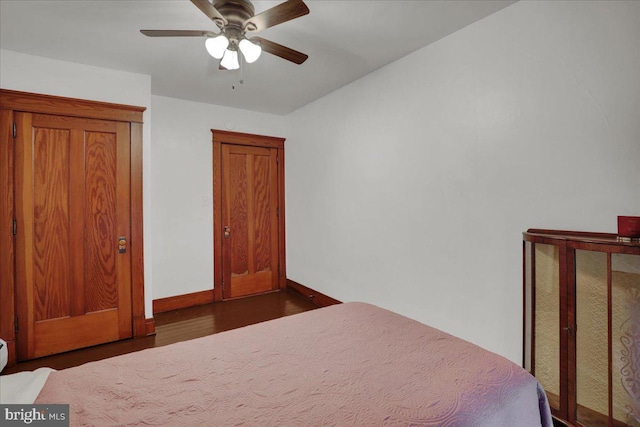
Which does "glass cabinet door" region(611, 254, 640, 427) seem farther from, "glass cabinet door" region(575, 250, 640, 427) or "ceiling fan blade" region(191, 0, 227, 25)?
"ceiling fan blade" region(191, 0, 227, 25)

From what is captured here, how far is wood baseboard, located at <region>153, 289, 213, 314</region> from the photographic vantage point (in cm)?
386

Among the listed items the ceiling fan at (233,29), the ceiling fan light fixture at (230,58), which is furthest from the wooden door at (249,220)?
the ceiling fan at (233,29)

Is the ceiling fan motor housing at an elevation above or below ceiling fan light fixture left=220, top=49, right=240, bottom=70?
above

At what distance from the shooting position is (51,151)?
280 cm

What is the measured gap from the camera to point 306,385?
1150 mm

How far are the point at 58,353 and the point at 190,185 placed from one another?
7.23 ft

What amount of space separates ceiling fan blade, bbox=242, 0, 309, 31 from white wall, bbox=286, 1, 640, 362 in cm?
143

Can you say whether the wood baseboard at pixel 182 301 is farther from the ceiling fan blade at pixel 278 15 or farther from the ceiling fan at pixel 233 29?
the ceiling fan blade at pixel 278 15

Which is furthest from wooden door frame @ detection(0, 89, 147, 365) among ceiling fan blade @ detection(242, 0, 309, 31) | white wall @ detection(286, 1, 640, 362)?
white wall @ detection(286, 1, 640, 362)

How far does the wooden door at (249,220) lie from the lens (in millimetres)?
4375

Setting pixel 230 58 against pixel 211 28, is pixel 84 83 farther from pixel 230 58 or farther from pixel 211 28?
pixel 230 58

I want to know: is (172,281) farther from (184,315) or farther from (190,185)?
(190,185)

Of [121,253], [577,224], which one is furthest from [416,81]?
[121,253]

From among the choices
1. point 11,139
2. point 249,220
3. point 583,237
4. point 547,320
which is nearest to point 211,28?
point 11,139
